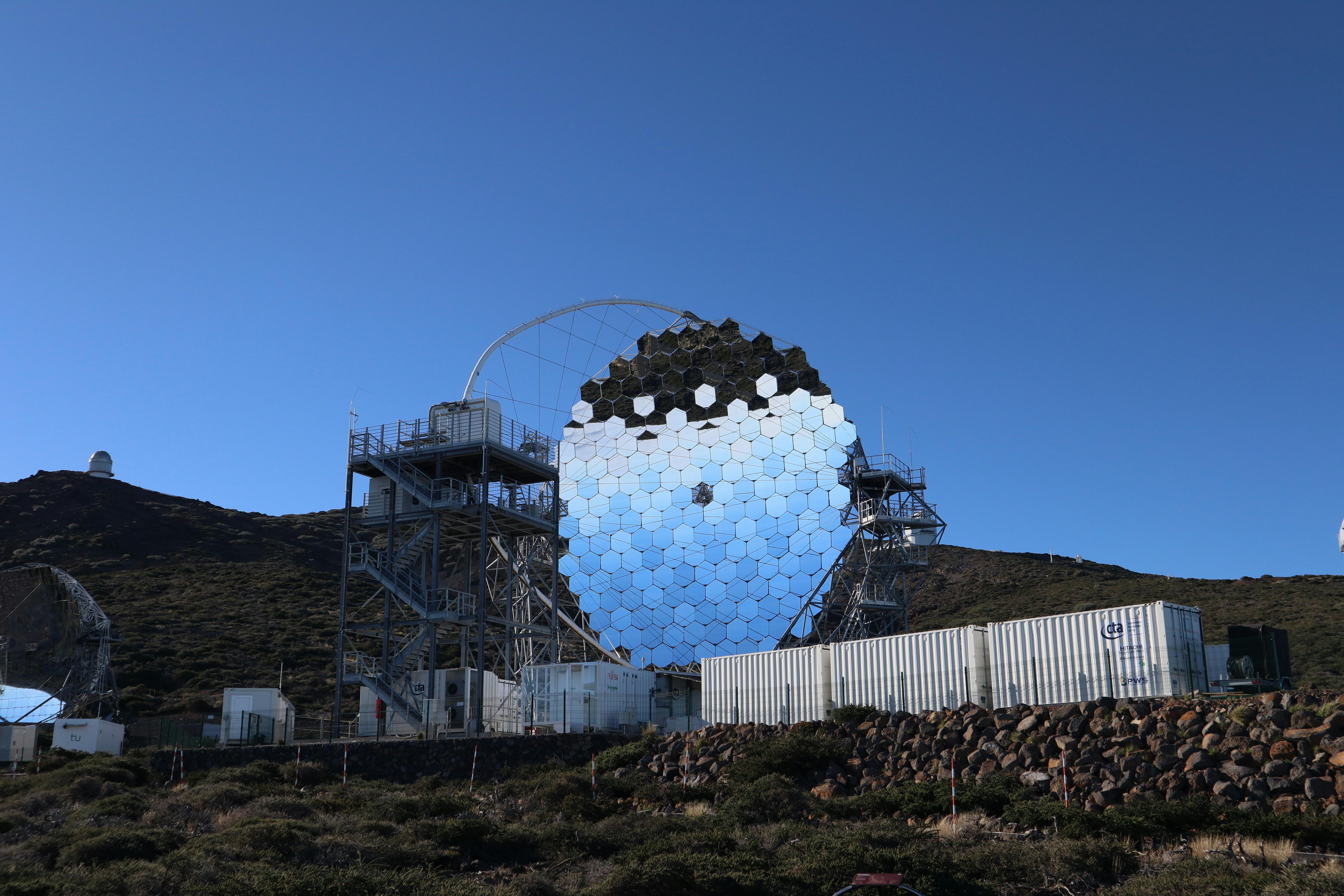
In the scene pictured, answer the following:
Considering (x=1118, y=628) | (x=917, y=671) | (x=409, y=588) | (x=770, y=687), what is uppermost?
(x=409, y=588)

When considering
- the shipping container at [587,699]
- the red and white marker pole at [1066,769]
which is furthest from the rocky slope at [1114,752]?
the shipping container at [587,699]

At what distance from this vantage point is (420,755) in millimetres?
36000

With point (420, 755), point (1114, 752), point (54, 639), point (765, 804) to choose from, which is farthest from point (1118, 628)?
point (54, 639)

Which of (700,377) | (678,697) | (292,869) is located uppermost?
(700,377)

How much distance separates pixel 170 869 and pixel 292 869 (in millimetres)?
1752

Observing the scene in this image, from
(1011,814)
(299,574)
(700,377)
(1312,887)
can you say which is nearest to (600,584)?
(700,377)

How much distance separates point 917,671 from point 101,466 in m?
99.9

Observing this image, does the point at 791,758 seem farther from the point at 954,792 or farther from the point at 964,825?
the point at 964,825

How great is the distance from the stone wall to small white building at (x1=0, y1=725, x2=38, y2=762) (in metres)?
6.77

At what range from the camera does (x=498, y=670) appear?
2117 inches

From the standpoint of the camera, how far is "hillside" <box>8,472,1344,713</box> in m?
58.2

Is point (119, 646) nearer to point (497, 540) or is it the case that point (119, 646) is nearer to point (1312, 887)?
point (497, 540)

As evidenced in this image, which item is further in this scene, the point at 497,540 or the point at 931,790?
the point at 497,540

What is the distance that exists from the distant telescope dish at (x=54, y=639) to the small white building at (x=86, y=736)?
626 cm
